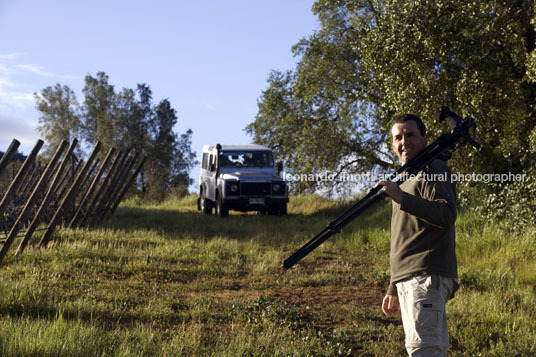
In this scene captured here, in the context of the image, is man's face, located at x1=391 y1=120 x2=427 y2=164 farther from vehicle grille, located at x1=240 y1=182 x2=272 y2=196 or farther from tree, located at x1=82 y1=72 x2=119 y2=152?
tree, located at x1=82 y1=72 x2=119 y2=152

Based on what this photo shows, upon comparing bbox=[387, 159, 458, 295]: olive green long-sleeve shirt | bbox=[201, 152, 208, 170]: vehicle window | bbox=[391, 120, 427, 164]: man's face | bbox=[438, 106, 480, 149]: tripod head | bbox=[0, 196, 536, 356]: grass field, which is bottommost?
bbox=[0, 196, 536, 356]: grass field

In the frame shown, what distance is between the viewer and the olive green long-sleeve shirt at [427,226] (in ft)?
10.5

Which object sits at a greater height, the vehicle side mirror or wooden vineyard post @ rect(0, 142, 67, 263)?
the vehicle side mirror

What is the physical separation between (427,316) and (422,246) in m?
0.41

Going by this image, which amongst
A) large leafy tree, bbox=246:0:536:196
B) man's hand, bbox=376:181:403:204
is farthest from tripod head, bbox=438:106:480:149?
large leafy tree, bbox=246:0:536:196

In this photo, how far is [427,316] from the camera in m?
3.26

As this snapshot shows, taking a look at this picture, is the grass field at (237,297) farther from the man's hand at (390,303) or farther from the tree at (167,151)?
the tree at (167,151)

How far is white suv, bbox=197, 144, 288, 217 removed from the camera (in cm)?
1841

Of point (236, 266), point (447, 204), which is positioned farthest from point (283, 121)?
point (447, 204)

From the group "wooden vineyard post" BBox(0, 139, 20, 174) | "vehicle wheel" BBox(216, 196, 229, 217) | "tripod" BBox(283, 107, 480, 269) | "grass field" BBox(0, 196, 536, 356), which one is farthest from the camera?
"vehicle wheel" BBox(216, 196, 229, 217)

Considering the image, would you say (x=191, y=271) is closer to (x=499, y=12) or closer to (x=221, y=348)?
(x=221, y=348)

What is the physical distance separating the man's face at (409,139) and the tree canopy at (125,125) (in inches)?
1472

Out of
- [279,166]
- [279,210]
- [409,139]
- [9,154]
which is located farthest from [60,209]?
[409,139]

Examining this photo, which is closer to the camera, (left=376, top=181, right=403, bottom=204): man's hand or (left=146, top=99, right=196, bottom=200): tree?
(left=376, top=181, right=403, bottom=204): man's hand
